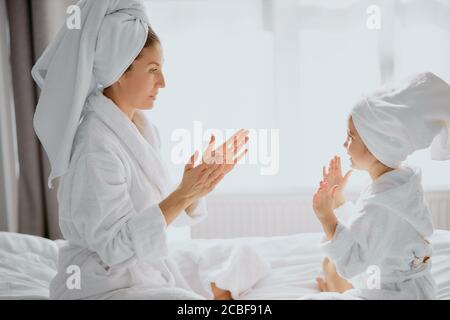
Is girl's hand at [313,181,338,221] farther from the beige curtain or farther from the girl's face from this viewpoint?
the beige curtain

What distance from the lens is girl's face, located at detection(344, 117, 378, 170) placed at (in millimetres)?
1298

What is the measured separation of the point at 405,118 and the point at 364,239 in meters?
0.30

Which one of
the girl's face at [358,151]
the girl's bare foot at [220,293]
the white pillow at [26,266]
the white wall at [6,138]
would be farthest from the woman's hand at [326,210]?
the white wall at [6,138]

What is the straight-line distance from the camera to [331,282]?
143 cm

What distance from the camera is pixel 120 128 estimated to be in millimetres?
1283

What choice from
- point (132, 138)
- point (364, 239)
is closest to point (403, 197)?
point (364, 239)

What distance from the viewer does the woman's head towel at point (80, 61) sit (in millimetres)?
1210

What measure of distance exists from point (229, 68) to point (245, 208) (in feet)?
2.08

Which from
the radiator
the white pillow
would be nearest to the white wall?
the white pillow

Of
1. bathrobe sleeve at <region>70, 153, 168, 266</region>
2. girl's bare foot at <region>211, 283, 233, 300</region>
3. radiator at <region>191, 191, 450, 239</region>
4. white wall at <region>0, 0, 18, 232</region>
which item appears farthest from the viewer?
radiator at <region>191, 191, 450, 239</region>

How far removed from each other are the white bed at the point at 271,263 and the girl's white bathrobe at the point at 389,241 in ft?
0.63

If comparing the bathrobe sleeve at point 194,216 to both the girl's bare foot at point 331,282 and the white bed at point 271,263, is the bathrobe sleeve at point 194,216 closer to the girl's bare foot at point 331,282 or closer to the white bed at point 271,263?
the white bed at point 271,263

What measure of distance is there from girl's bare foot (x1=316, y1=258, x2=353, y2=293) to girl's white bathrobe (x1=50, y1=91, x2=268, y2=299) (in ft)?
1.31

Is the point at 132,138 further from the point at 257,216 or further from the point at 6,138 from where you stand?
the point at 257,216
